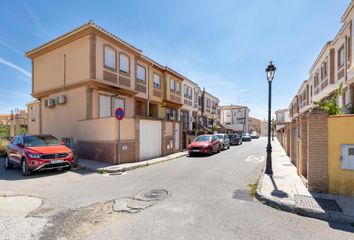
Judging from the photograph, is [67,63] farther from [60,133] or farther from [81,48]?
[60,133]

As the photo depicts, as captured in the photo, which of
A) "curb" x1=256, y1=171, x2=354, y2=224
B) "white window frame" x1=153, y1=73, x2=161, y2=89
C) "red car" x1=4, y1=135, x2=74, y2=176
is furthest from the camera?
"white window frame" x1=153, y1=73, x2=161, y2=89

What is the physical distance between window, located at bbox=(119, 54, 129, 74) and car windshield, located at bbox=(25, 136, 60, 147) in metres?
7.44

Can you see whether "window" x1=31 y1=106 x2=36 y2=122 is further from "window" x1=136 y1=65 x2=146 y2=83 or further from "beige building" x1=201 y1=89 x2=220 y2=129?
"beige building" x1=201 y1=89 x2=220 y2=129

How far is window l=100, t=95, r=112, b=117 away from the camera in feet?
47.2

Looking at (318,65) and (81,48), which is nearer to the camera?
(81,48)

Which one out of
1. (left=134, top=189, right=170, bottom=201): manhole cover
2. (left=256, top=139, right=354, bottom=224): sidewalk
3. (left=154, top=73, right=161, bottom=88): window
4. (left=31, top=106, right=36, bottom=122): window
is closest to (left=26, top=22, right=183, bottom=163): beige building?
(left=154, top=73, right=161, bottom=88): window

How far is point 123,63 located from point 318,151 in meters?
13.9

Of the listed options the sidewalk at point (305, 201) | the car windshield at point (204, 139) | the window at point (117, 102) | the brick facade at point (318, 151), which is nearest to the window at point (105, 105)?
the window at point (117, 102)

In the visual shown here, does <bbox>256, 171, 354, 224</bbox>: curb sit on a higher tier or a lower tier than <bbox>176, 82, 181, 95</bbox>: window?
lower

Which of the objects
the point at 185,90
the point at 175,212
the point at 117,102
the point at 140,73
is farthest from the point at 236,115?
the point at 175,212

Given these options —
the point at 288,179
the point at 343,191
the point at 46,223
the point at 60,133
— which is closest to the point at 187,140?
the point at 60,133

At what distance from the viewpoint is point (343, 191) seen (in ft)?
18.1

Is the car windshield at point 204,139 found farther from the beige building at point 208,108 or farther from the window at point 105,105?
the beige building at point 208,108

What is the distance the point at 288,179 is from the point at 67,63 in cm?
1567
